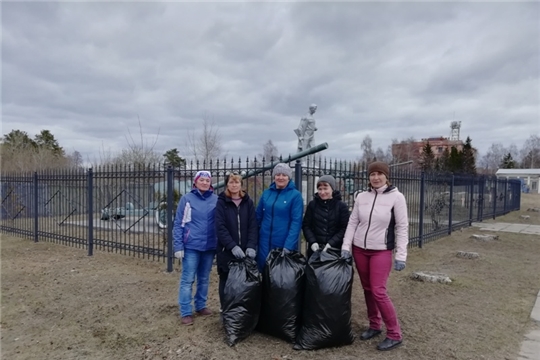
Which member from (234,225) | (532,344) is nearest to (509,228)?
(532,344)

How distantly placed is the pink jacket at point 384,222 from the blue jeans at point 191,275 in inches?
62.1

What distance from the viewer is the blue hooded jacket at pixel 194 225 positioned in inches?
148

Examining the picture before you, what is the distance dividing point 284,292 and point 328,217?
2.74 ft

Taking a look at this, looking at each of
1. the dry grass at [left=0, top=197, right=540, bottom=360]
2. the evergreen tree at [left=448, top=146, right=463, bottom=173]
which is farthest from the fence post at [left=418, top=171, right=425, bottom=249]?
the evergreen tree at [left=448, top=146, right=463, bottom=173]

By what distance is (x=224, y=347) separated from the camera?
3.29 meters

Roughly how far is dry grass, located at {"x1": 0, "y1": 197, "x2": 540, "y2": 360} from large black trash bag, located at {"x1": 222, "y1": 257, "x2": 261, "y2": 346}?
163 mm

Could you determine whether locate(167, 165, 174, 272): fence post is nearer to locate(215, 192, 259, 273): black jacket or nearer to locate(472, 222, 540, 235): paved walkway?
locate(215, 192, 259, 273): black jacket

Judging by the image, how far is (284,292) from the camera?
125 inches

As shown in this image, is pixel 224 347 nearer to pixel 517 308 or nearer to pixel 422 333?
pixel 422 333

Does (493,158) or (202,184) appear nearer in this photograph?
(202,184)

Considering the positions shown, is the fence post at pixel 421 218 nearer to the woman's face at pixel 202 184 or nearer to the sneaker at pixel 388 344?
the sneaker at pixel 388 344

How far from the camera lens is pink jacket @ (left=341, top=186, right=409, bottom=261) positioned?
3.20m

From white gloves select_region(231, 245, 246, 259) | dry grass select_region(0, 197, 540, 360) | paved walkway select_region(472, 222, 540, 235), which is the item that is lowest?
paved walkway select_region(472, 222, 540, 235)

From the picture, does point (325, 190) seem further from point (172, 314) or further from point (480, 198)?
point (480, 198)
